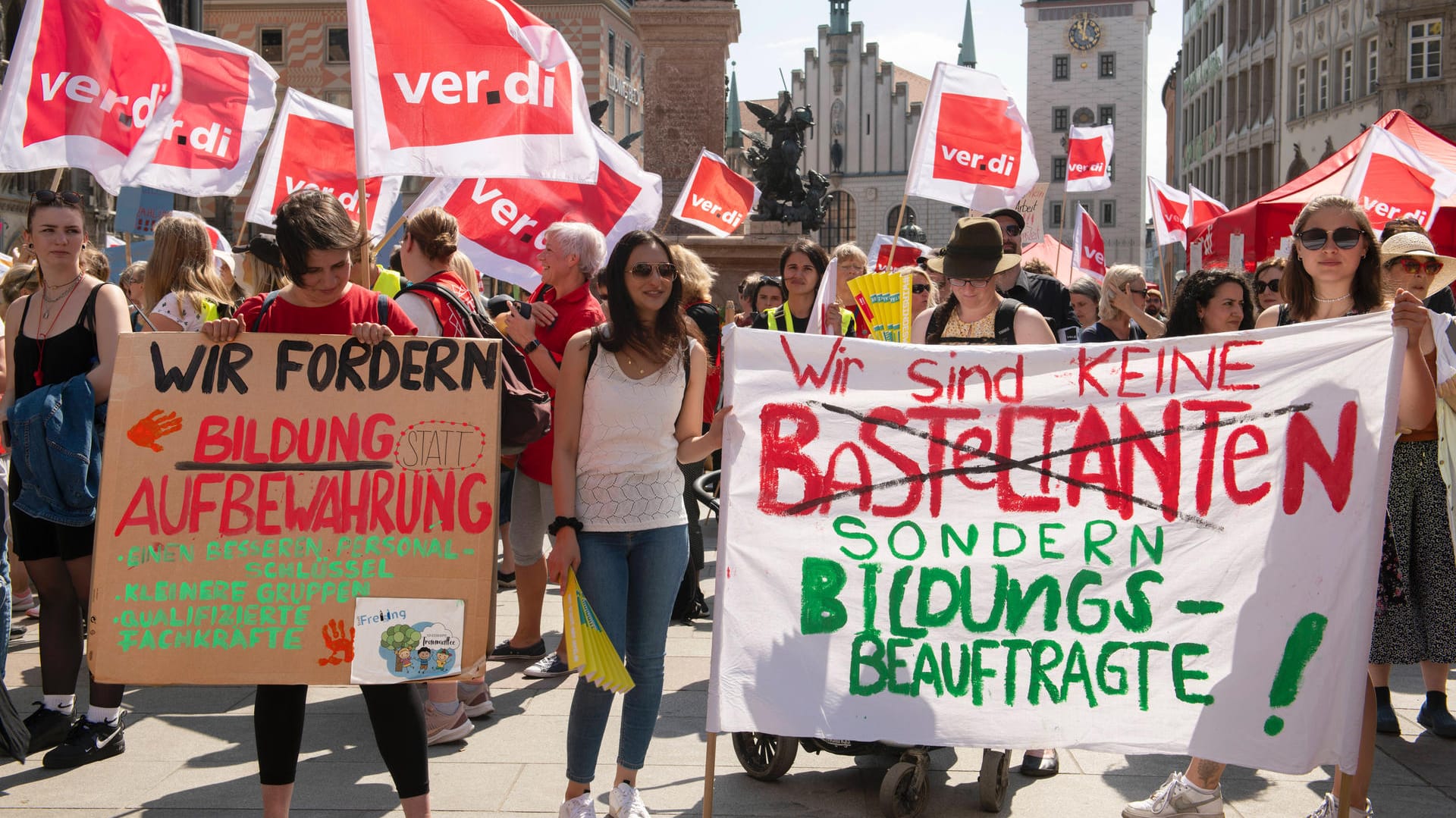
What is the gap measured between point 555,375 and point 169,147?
10.4ft

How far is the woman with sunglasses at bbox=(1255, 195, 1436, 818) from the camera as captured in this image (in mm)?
3920

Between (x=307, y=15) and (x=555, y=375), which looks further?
(x=307, y=15)

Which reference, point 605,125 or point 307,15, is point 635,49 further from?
point 307,15

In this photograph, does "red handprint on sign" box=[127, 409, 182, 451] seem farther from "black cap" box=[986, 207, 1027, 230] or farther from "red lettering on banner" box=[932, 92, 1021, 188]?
"red lettering on banner" box=[932, 92, 1021, 188]

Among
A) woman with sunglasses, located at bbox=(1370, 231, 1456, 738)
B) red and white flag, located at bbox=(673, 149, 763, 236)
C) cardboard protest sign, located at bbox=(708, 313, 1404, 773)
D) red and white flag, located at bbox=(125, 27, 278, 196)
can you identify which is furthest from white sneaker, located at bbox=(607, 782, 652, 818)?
red and white flag, located at bbox=(673, 149, 763, 236)

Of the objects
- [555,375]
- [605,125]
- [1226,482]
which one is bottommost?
[1226,482]

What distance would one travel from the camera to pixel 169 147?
21.7 feet

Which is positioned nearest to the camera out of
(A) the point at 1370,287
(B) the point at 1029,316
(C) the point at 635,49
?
(A) the point at 1370,287

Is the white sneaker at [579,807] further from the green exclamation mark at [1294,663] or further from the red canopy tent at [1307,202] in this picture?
the red canopy tent at [1307,202]

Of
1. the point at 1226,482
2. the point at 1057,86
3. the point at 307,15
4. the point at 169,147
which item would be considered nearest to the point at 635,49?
the point at 307,15

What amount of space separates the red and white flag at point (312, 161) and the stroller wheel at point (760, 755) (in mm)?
4480

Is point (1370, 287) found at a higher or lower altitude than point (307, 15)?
lower

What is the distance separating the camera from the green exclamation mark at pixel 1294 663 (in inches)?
138

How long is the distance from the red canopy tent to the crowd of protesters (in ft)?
11.8
